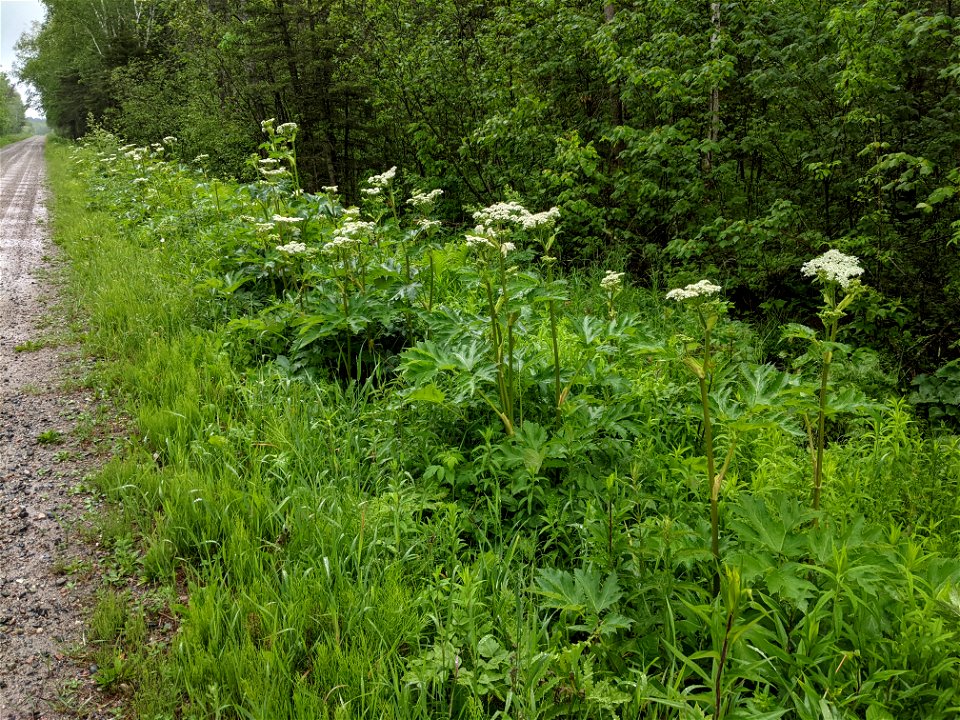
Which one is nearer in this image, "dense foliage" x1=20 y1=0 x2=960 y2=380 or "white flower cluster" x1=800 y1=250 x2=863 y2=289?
"white flower cluster" x1=800 y1=250 x2=863 y2=289

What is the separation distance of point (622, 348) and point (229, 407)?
8.45ft

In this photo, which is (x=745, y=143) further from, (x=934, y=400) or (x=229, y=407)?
(x=229, y=407)

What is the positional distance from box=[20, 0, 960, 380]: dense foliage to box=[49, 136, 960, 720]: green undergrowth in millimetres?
1990

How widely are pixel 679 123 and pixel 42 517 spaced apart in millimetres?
6838

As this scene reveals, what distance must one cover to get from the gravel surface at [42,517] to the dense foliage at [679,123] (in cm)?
554

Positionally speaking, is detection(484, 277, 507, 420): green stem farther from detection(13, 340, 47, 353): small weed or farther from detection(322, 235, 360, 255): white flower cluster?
detection(13, 340, 47, 353): small weed

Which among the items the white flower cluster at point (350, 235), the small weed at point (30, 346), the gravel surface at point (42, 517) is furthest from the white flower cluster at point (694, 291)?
the small weed at point (30, 346)

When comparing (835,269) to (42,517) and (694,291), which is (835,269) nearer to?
(694,291)

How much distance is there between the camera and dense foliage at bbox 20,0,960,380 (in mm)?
5555

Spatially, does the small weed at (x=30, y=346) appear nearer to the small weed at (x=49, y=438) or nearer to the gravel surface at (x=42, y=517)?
the gravel surface at (x=42, y=517)

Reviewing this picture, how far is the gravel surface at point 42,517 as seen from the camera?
6.91 feet

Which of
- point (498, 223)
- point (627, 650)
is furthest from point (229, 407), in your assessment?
point (627, 650)

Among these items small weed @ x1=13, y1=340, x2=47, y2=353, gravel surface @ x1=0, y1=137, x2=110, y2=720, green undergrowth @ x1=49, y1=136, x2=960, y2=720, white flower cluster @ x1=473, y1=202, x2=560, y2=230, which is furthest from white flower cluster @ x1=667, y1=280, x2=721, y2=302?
small weed @ x1=13, y1=340, x2=47, y2=353

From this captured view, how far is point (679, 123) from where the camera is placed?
6.78 meters
